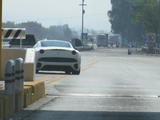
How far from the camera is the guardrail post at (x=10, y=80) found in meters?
13.8

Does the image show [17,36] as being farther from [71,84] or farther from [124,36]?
[124,36]

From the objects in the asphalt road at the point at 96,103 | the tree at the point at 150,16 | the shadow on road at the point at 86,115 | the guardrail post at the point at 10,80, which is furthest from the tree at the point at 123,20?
the guardrail post at the point at 10,80

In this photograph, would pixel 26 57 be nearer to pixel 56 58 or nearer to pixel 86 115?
pixel 56 58

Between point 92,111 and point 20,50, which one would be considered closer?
point 92,111

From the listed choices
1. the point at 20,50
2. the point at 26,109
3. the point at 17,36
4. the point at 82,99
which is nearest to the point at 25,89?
the point at 26,109

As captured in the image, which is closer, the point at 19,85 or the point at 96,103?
A: the point at 19,85

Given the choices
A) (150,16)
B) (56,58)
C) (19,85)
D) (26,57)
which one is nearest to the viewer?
(19,85)

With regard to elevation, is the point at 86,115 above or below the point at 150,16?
below

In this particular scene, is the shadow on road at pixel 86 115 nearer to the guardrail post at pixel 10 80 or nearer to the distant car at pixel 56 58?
the guardrail post at pixel 10 80

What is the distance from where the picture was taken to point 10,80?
46.3 ft

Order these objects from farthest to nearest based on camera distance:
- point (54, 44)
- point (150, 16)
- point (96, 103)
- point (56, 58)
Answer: point (150, 16) < point (54, 44) < point (56, 58) < point (96, 103)

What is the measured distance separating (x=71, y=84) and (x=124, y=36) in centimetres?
17044

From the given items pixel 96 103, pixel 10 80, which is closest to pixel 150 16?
pixel 96 103

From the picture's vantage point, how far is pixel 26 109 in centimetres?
1529
